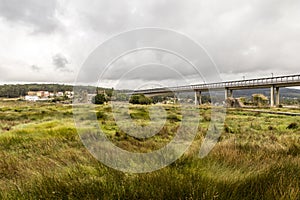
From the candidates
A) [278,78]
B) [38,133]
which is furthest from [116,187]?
[278,78]

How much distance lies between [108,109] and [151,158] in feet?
54.9

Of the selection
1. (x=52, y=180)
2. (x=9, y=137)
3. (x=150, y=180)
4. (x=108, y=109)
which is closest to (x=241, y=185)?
(x=150, y=180)

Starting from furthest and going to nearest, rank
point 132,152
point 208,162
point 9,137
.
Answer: point 9,137 < point 132,152 < point 208,162

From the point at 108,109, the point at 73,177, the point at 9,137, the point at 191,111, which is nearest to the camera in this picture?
the point at 73,177

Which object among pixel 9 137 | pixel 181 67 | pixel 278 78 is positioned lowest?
pixel 9 137

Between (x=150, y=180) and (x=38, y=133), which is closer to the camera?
(x=150, y=180)

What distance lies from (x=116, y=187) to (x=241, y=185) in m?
1.69

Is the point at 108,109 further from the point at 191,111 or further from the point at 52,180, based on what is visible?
the point at 52,180

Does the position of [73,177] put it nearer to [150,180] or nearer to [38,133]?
[150,180]

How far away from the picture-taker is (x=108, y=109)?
69.6 feet

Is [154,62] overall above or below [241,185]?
above

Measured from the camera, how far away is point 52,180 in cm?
352

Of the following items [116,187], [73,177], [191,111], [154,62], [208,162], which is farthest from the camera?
[191,111]

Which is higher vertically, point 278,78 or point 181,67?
point 278,78
